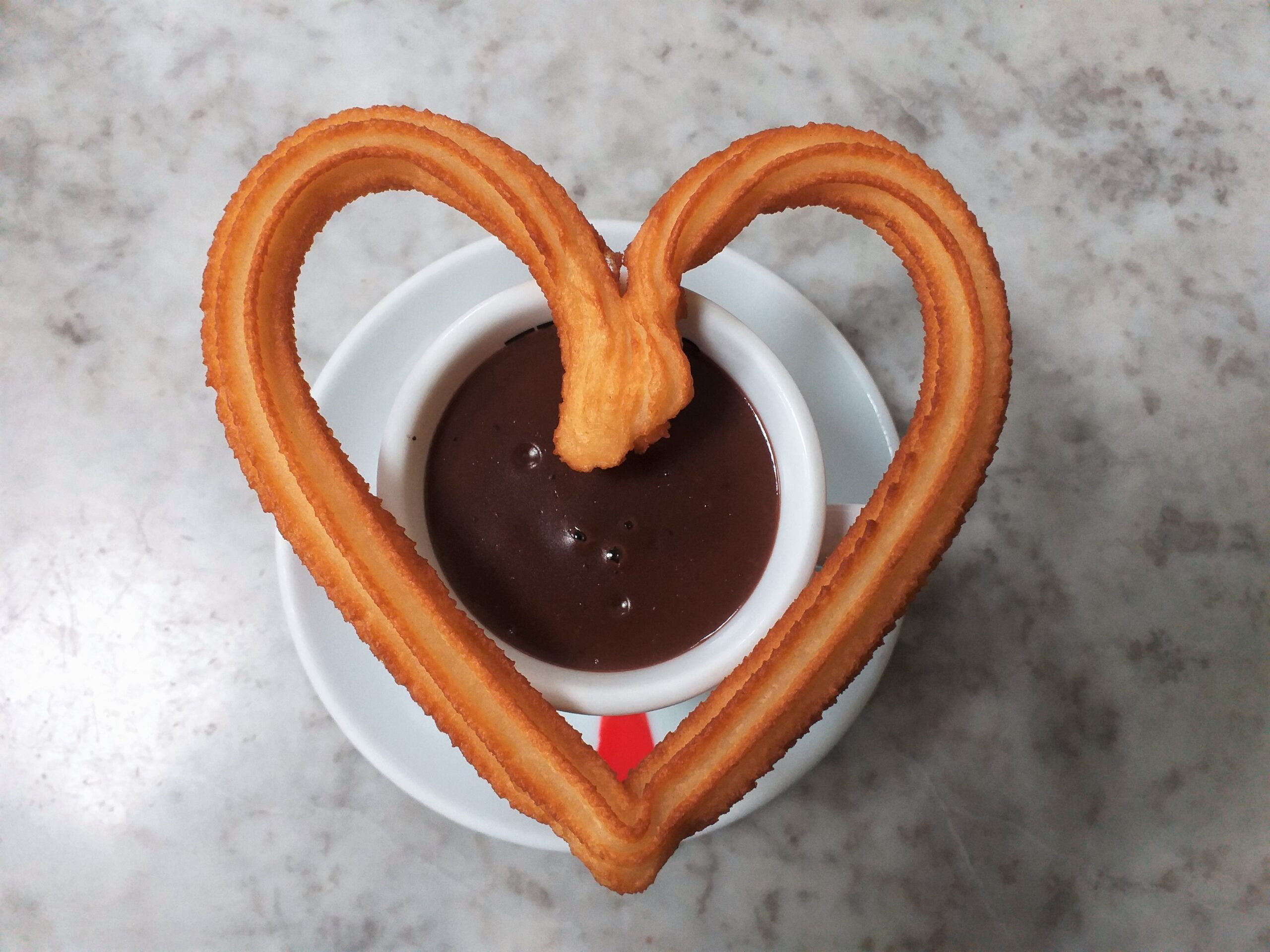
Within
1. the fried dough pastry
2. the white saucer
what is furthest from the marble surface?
the fried dough pastry

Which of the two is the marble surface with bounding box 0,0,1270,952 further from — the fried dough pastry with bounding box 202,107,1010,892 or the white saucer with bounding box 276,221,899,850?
the fried dough pastry with bounding box 202,107,1010,892

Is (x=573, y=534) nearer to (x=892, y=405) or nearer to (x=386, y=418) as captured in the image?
(x=386, y=418)

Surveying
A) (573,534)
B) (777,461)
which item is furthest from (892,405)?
(573,534)

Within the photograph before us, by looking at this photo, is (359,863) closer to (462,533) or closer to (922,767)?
(462,533)

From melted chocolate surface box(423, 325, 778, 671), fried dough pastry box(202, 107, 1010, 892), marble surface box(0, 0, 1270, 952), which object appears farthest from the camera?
marble surface box(0, 0, 1270, 952)

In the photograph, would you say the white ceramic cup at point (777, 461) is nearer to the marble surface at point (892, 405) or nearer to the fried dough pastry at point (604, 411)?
the fried dough pastry at point (604, 411)

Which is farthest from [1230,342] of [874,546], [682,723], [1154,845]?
[682,723]

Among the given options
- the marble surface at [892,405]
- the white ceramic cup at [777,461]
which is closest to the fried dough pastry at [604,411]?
the white ceramic cup at [777,461]
